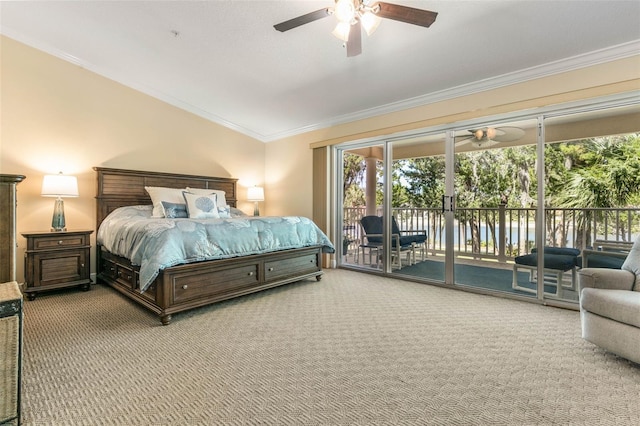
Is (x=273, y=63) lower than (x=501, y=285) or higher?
higher

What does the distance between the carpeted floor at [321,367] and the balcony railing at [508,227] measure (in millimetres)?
955

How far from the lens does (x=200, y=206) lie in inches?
152

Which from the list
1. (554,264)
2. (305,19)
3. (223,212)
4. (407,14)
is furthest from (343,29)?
(554,264)

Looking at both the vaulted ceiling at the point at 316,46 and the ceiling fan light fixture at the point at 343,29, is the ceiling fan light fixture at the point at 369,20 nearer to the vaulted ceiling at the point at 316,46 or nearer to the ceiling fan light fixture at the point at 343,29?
the ceiling fan light fixture at the point at 343,29

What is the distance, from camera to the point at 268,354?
196 centimetres

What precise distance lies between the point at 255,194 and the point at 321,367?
12.9 ft

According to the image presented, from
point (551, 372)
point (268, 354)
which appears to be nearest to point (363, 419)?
point (268, 354)

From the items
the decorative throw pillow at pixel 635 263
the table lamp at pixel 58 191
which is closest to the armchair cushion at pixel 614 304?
the decorative throw pillow at pixel 635 263

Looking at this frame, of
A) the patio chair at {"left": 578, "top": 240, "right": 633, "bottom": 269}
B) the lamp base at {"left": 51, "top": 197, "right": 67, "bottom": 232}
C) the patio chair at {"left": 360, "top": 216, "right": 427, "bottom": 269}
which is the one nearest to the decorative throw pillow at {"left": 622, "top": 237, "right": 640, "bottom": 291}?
the patio chair at {"left": 578, "top": 240, "right": 633, "bottom": 269}

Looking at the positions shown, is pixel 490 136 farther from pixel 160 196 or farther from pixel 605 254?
pixel 160 196

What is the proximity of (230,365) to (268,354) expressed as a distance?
256 mm

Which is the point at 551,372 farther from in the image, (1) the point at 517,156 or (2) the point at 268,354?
(1) the point at 517,156

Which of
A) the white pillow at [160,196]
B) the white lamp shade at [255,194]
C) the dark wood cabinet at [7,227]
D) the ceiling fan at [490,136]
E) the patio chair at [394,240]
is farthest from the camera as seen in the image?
the white lamp shade at [255,194]

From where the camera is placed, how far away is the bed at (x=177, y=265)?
2.52m
